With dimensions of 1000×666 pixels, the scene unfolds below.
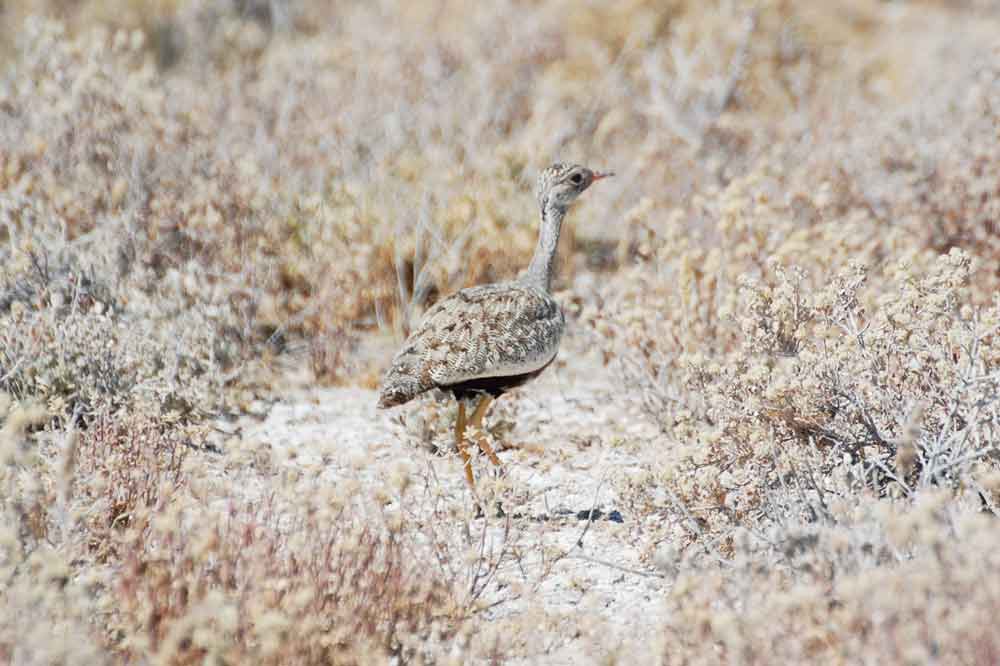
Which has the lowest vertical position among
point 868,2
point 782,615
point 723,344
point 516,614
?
point 782,615

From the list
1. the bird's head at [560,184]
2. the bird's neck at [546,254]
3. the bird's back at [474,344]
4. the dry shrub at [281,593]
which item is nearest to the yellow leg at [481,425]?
the bird's back at [474,344]

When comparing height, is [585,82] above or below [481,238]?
above

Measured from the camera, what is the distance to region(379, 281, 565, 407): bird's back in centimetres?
442

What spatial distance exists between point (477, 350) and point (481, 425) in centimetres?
56

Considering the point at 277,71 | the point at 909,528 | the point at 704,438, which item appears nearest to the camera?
the point at 909,528

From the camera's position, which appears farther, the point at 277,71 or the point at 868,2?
the point at 868,2

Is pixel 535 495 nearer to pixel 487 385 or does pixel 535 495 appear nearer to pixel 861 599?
pixel 487 385

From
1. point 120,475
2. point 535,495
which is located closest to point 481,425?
point 535,495

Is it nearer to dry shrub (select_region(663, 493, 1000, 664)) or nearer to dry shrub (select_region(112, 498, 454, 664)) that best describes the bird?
dry shrub (select_region(112, 498, 454, 664))

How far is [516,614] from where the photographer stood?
12.8 feet

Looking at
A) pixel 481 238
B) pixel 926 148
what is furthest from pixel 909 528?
pixel 926 148

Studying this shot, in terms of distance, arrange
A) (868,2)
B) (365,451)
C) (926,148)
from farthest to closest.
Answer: (868,2) → (926,148) → (365,451)

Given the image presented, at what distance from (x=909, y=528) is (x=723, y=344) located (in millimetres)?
2675

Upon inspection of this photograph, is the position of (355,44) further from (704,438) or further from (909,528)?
(909,528)
